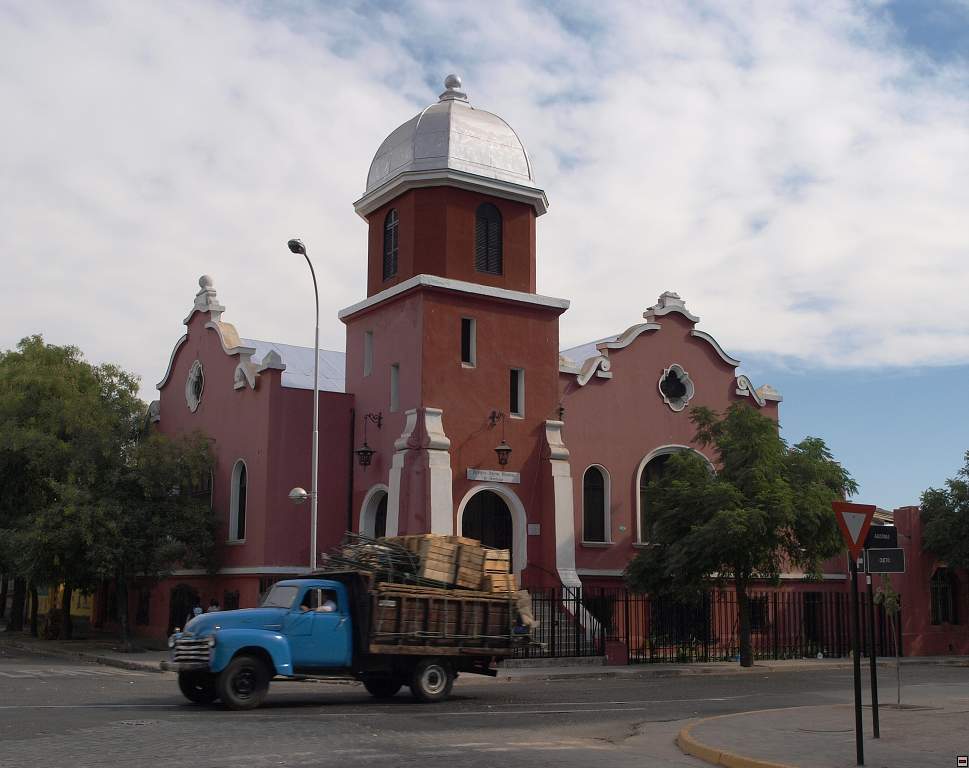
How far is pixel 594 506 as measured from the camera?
109 ft

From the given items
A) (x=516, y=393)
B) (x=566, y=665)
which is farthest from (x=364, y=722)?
(x=516, y=393)

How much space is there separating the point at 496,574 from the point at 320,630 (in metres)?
3.72

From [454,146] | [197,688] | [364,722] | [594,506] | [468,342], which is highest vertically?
[454,146]

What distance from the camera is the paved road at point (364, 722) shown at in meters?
11.4

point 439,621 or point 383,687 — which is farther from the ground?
point 439,621

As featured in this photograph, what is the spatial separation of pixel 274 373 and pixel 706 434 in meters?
12.4

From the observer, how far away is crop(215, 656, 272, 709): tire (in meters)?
16.0

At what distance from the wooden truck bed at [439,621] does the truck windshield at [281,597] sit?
4.09ft

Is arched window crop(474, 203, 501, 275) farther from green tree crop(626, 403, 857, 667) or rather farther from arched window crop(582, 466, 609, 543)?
green tree crop(626, 403, 857, 667)

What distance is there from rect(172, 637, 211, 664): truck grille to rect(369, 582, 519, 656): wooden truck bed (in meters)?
2.62

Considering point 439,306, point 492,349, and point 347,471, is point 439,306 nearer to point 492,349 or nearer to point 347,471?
point 492,349

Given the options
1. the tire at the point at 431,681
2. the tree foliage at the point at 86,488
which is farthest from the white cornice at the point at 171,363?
the tire at the point at 431,681

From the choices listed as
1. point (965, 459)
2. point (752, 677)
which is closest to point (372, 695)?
point (752, 677)

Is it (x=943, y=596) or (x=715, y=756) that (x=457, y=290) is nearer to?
(x=943, y=596)
